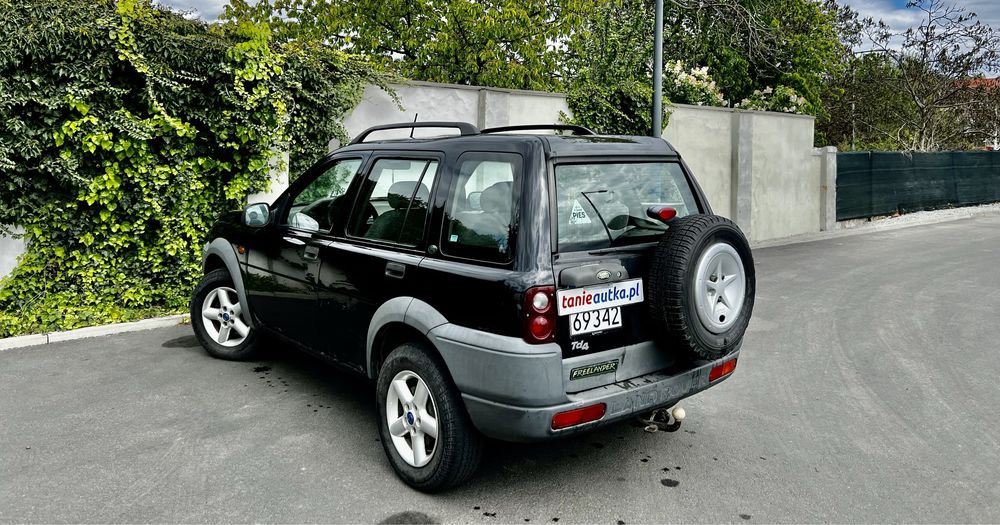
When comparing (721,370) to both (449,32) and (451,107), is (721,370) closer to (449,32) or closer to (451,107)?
(451,107)

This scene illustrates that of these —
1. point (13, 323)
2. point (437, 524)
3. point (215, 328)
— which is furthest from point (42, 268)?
point (437, 524)

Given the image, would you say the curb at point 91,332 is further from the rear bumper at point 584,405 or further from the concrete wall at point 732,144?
the rear bumper at point 584,405

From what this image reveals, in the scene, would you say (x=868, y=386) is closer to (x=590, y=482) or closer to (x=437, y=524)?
(x=590, y=482)

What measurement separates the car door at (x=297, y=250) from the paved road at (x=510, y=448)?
572 millimetres

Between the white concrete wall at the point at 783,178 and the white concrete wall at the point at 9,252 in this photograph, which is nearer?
the white concrete wall at the point at 9,252

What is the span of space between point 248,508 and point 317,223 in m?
1.84

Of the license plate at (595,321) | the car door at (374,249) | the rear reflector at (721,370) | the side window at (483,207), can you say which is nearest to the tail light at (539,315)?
the license plate at (595,321)

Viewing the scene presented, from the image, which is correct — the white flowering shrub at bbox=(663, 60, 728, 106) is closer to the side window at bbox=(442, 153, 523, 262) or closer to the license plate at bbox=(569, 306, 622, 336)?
→ the side window at bbox=(442, 153, 523, 262)

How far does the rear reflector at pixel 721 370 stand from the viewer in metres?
3.98

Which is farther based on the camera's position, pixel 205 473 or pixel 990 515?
pixel 205 473

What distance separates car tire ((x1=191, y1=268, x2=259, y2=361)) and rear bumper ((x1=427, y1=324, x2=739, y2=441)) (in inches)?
108

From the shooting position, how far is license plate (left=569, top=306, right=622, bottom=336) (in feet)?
11.2

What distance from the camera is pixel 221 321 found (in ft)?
19.4

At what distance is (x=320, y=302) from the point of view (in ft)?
15.1
